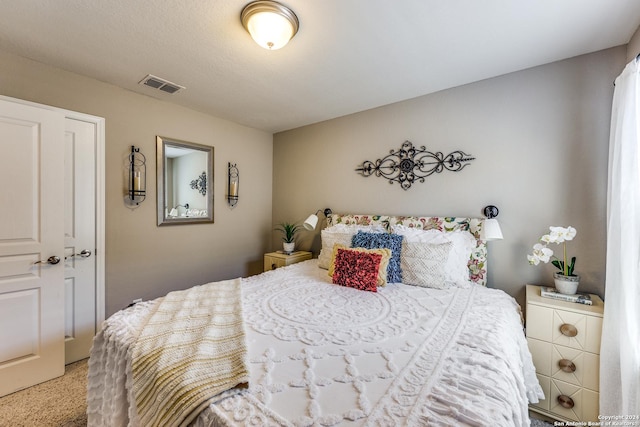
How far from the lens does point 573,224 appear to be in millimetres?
1918

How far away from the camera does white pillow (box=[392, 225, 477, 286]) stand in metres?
2.06

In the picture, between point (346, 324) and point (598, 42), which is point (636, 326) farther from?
point (598, 42)

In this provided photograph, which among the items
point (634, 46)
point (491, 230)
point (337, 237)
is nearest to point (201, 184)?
point (337, 237)

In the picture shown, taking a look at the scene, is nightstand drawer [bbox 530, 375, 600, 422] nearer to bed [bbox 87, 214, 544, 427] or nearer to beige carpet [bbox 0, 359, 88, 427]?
bed [bbox 87, 214, 544, 427]

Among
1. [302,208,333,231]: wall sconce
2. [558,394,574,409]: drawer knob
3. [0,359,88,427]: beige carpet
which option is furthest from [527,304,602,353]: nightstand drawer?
[0,359,88,427]: beige carpet

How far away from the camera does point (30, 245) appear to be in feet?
6.23

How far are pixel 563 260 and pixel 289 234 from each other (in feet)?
8.74

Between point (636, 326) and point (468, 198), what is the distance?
129cm

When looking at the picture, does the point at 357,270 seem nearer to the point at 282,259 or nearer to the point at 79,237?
the point at 282,259

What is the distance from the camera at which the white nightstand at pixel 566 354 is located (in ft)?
5.12

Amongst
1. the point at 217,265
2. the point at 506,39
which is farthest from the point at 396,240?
the point at 217,265

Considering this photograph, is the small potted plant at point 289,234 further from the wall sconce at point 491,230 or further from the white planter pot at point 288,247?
the wall sconce at point 491,230

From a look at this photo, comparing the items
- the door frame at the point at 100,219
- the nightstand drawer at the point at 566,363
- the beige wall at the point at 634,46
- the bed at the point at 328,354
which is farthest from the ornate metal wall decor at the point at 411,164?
the door frame at the point at 100,219

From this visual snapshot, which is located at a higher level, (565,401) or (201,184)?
(201,184)
